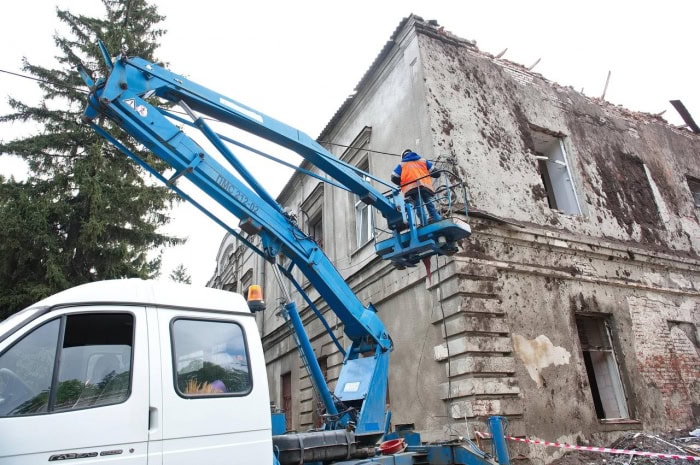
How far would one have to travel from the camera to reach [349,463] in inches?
161

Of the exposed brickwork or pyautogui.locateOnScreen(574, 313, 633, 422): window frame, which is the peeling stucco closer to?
pyautogui.locateOnScreen(574, 313, 633, 422): window frame

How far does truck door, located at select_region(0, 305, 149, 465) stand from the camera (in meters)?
2.78

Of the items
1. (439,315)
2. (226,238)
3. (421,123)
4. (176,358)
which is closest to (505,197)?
(421,123)

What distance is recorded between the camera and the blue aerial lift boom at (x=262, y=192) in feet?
16.6

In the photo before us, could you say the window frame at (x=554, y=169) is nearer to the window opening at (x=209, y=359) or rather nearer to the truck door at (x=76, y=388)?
the window opening at (x=209, y=359)

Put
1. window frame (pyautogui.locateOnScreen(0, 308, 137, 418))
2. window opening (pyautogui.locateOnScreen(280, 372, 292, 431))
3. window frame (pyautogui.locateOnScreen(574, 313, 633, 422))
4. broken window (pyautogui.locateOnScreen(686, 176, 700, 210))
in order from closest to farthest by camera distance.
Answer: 1. window frame (pyautogui.locateOnScreen(0, 308, 137, 418))
2. window frame (pyautogui.locateOnScreen(574, 313, 633, 422))
3. broken window (pyautogui.locateOnScreen(686, 176, 700, 210))
4. window opening (pyautogui.locateOnScreen(280, 372, 292, 431))

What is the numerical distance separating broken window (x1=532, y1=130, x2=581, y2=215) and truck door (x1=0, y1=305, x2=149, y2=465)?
9.49m

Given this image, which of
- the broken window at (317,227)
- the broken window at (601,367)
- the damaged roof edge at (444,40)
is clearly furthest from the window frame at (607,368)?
the broken window at (317,227)

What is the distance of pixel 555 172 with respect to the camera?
36.3ft

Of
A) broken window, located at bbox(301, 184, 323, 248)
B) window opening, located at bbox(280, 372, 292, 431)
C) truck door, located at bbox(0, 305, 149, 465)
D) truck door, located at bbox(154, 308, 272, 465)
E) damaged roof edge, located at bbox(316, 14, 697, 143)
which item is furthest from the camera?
window opening, located at bbox(280, 372, 292, 431)

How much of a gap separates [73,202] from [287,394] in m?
8.14

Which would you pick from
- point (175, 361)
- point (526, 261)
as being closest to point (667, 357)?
point (526, 261)

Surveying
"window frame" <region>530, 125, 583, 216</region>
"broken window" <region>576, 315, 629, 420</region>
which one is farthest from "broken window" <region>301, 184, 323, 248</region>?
"broken window" <region>576, 315, 629, 420</region>

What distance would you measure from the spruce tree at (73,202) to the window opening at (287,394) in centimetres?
537
